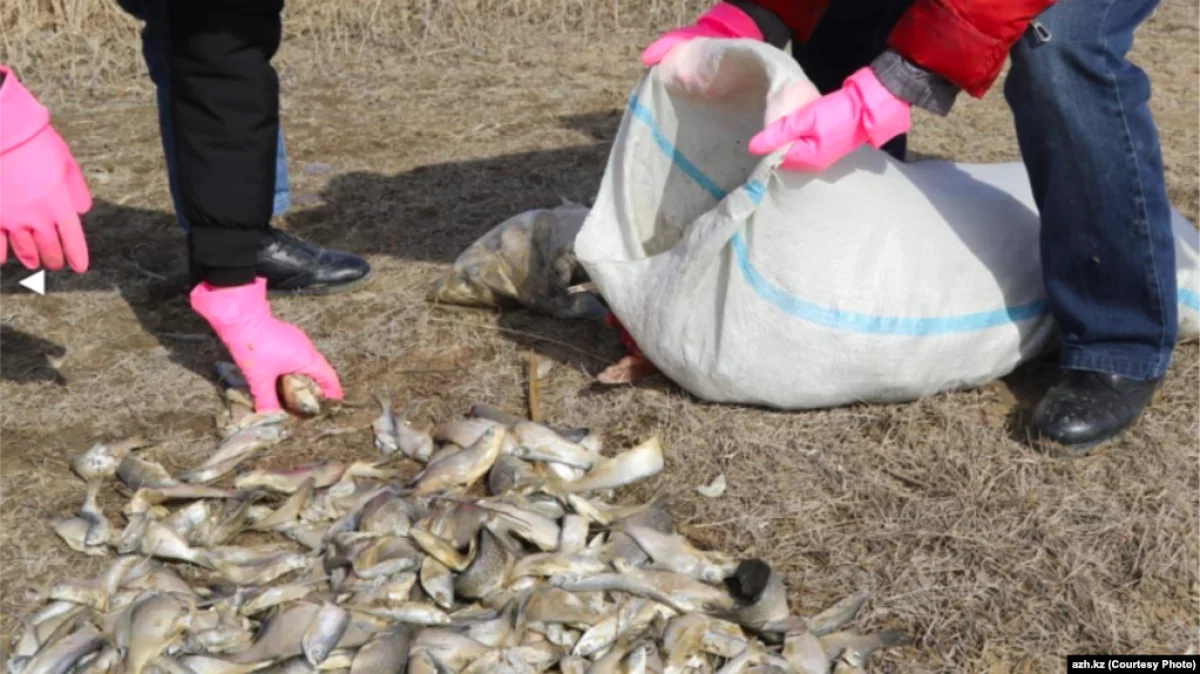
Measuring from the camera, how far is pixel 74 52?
562 centimetres

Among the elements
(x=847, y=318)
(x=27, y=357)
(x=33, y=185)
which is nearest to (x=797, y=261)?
(x=847, y=318)

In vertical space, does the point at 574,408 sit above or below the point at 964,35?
below

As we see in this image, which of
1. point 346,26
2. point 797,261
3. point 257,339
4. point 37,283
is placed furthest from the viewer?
point 346,26

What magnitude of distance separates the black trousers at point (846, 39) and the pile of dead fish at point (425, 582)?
110 centimetres

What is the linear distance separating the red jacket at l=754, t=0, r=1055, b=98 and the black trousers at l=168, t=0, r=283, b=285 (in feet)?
4.21

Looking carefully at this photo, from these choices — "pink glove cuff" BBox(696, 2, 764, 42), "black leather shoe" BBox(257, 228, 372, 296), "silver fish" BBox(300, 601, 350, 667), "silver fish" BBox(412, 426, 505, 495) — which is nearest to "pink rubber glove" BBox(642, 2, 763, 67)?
"pink glove cuff" BBox(696, 2, 764, 42)

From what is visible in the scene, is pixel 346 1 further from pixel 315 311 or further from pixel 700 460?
pixel 700 460

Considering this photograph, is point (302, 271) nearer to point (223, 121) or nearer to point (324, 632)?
point (223, 121)

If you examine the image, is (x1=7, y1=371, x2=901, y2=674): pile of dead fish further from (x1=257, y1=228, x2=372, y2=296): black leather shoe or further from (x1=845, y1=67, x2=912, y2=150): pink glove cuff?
(x1=257, y1=228, x2=372, y2=296): black leather shoe

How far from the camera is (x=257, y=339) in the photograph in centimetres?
276

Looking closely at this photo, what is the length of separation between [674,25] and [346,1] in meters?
1.56

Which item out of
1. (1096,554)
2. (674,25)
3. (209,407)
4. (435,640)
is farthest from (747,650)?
(674,25)

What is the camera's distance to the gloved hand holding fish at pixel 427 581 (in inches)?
82.7

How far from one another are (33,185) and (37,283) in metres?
1.01
